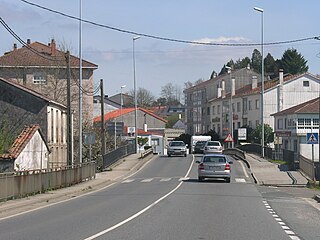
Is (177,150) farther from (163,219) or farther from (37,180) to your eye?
(163,219)

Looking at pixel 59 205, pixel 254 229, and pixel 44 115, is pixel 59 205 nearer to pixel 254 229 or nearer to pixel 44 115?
pixel 254 229

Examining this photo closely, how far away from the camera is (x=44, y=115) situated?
50156 mm

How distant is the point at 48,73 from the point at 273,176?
122 feet

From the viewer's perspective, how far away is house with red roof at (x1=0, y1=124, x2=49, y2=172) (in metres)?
36.8

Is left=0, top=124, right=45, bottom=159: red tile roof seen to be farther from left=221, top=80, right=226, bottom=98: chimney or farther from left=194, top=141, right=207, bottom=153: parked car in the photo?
left=221, top=80, right=226, bottom=98: chimney

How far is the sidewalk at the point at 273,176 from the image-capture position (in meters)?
38.3

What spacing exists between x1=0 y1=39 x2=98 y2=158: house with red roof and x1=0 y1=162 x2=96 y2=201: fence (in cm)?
3477

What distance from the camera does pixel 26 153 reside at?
3994 cm

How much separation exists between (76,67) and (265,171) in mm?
34495

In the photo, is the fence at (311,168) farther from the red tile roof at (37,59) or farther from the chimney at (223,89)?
the chimney at (223,89)

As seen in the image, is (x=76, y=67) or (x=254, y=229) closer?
(x=254, y=229)

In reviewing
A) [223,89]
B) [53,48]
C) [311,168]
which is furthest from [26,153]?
[223,89]

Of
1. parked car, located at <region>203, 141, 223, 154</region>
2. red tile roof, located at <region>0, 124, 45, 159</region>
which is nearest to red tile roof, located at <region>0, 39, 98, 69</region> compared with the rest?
Result: parked car, located at <region>203, 141, 223, 154</region>

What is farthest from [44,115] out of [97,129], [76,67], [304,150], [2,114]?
[304,150]
